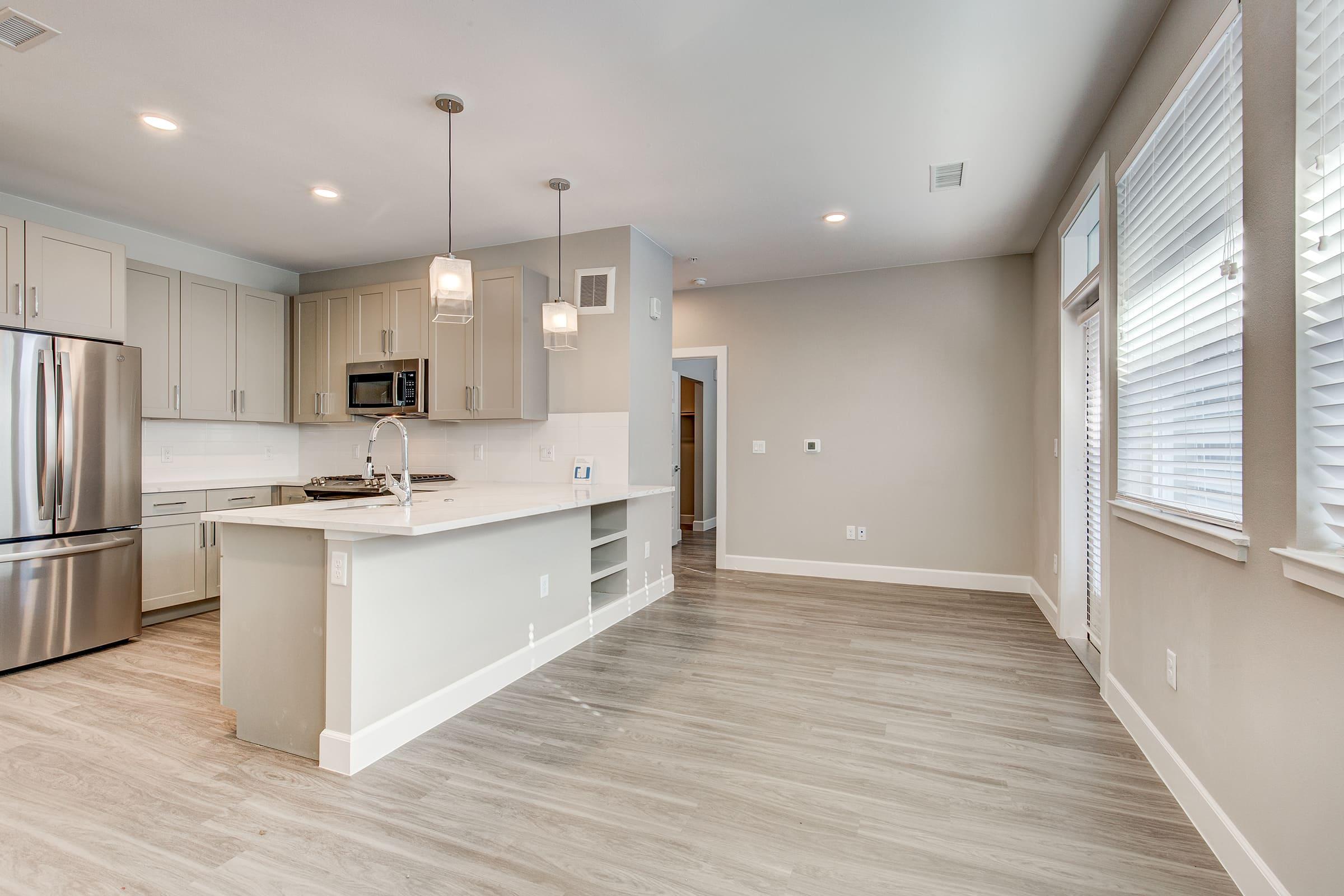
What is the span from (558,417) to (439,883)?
10.3 ft

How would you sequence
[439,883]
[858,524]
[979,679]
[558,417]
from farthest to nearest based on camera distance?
[858,524]
[558,417]
[979,679]
[439,883]

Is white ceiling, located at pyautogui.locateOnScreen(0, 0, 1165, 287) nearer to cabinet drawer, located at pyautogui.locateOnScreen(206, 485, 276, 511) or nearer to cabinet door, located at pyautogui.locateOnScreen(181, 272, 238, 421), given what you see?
cabinet door, located at pyautogui.locateOnScreen(181, 272, 238, 421)

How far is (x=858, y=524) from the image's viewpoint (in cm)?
543

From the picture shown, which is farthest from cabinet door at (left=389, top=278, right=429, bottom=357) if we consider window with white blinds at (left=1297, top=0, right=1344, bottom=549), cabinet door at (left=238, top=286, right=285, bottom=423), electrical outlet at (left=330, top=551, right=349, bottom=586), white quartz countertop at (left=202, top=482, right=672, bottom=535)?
window with white blinds at (left=1297, top=0, right=1344, bottom=549)

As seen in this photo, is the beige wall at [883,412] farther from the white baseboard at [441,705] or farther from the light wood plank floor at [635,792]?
the white baseboard at [441,705]

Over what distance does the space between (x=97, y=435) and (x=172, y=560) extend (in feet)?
3.22

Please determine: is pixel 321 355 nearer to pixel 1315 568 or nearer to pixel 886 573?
pixel 886 573

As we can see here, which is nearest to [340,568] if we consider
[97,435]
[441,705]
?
[441,705]

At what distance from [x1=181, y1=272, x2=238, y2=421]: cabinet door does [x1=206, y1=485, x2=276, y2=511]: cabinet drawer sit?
612 millimetres

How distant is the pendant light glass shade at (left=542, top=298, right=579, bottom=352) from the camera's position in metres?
3.39

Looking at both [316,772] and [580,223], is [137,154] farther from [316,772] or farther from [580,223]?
[316,772]

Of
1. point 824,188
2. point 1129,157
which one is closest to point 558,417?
point 824,188

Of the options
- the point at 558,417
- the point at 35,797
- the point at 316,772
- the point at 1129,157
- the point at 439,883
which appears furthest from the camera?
the point at 558,417

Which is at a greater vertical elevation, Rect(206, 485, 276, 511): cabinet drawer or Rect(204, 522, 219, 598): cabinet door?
Rect(206, 485, 276, 511): cabinet drawer
